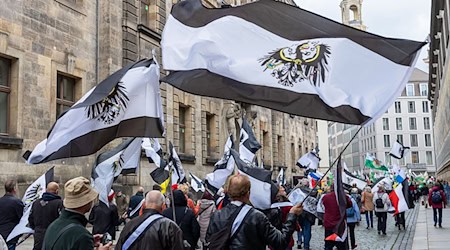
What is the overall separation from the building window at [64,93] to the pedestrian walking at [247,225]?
1219cm

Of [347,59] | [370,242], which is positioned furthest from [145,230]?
[370,242]

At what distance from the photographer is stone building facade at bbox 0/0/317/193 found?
14133 millimetres

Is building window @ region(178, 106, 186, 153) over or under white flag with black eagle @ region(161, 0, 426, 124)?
over

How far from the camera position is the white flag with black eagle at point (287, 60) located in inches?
198

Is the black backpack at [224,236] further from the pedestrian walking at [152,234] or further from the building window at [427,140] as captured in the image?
the building window at [427,140]

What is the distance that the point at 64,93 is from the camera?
1659 cm

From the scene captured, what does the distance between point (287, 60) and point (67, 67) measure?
40.3 feet

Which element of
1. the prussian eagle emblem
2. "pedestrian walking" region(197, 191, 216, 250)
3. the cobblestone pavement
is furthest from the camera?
the cobblestone pavement

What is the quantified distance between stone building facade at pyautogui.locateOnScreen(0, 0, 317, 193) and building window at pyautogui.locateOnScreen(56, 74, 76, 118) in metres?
0.02

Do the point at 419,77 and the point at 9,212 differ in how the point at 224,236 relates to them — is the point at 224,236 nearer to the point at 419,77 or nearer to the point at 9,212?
the point at 9,212

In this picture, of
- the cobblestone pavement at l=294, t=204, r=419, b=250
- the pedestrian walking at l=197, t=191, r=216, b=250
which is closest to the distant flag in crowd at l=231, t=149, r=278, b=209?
the pedestrian walking at l=197, t=191, r=216, b=250

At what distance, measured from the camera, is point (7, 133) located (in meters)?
14.1

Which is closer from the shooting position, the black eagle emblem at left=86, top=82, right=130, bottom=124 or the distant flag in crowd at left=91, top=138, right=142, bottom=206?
the black eagle emblem at left=86, top=82, right=130, bottom=124

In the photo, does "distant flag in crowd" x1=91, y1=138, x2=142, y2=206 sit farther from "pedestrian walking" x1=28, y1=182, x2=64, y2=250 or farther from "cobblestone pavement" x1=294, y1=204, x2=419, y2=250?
"cobblestone pavement" x1=294, y1=204, x2=419, y2=250
